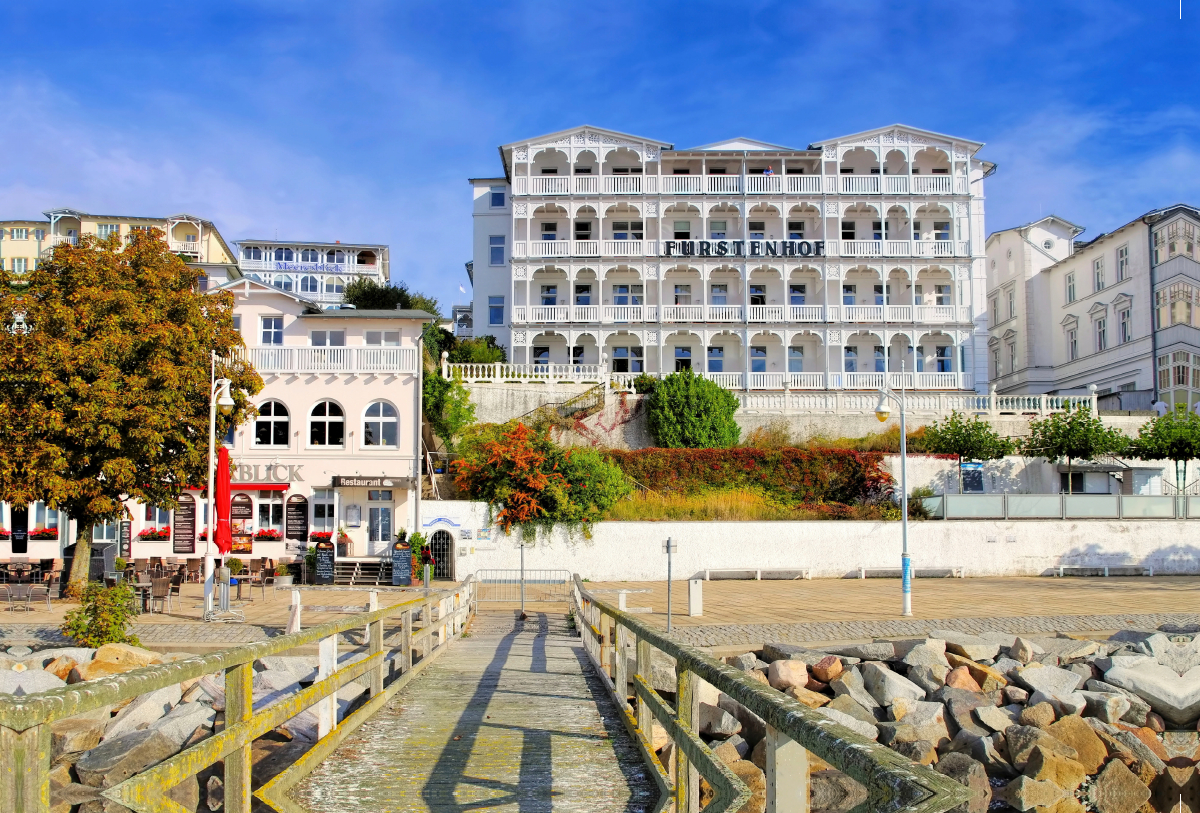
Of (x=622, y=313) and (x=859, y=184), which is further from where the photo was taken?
(x=859, y=184)

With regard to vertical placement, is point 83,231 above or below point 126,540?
above

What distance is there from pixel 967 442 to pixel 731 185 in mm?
21195

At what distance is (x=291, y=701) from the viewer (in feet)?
16.6

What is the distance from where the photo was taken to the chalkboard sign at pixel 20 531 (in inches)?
1171

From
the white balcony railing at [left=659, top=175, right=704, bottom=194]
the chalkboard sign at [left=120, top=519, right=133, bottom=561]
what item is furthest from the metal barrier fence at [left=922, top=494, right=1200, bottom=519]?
the chalkboard sign at [left=120, top=519, right=133, bottom=561]

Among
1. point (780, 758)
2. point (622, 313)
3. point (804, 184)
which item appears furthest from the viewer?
point (804, 184)

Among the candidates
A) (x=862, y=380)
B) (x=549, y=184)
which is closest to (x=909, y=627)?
(x=862, y=380)

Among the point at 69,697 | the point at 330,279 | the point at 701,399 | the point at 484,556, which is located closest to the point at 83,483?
the point at 484,556

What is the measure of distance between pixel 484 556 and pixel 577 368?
50.6ft

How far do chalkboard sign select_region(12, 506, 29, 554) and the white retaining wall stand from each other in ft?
41.4

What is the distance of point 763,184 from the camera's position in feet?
166

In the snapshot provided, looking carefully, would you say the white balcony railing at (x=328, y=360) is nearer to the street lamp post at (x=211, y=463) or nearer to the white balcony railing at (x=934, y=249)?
the street lamp post at (x=211, y=463)

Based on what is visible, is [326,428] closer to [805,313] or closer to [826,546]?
[826,546]

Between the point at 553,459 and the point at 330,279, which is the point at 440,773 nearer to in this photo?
the point at 553,459
